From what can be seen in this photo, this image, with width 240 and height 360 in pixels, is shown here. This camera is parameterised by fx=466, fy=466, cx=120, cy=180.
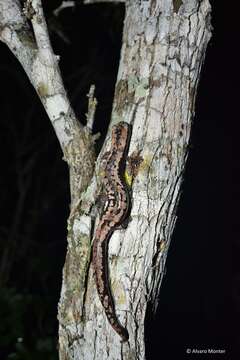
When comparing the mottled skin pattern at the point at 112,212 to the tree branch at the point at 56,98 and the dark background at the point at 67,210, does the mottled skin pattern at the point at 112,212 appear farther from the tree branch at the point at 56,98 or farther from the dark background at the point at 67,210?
the dark background at the point at 67,210

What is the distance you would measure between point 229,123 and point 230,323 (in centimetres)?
135

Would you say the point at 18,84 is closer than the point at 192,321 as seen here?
No

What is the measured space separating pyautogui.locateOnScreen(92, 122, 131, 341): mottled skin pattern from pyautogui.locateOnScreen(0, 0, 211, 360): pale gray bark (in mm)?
31

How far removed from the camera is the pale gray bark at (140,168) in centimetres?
194

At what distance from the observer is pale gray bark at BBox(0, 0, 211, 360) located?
76.5 inches

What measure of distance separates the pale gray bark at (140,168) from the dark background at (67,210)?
333mm

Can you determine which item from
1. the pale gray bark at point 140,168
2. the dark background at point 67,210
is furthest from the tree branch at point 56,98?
the dark background at point 67,210

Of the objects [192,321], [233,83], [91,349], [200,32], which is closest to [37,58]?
[200,32]

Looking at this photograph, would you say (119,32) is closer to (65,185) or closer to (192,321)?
(65,185)

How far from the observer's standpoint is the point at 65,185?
15.8 ft

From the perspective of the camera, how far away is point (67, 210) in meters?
4.79

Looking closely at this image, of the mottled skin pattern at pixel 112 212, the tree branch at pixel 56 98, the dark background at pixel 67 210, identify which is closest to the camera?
the mottled skin pattern at pixel 112 212

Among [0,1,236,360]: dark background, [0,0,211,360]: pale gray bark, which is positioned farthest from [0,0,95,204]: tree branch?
[0,1,236,360]: dark background

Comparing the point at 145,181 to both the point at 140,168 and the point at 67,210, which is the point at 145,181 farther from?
the point at 67,210
